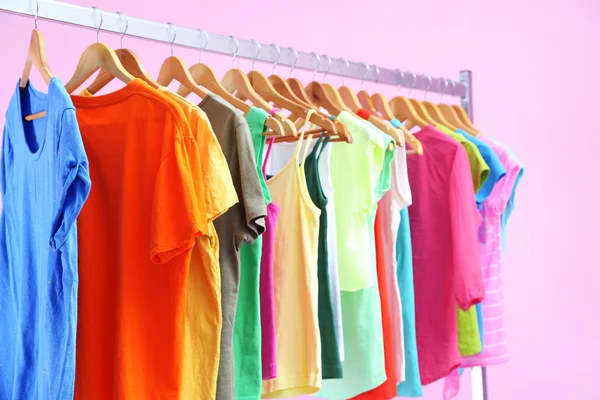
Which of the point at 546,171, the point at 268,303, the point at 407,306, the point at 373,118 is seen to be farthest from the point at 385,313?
the point at 546,171

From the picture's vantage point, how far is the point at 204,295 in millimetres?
1758

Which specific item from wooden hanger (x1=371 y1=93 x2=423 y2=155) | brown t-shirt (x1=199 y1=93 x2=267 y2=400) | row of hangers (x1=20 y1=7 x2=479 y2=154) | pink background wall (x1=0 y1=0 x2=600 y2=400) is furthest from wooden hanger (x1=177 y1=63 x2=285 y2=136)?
pink background wall (x1=0 y1=0 x2=600 y2=400)

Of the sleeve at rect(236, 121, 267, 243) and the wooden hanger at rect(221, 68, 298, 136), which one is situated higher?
the wooden hanger at rect(221, 68, 298, 136)

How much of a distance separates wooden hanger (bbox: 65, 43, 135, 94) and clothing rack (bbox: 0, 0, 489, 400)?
4.6 inches

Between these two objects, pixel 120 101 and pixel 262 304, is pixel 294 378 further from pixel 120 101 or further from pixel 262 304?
pixel 120 101

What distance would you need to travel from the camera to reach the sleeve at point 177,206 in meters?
1.64

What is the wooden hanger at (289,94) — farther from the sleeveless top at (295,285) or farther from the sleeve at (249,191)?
the sleeve at (249,191)

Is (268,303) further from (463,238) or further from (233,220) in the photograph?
(463,238)

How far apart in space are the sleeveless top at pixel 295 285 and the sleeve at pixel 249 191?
0.87 feet

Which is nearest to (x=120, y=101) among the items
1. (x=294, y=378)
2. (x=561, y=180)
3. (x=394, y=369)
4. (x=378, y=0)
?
(x=294, y=378)

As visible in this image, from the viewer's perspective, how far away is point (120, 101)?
1751mm

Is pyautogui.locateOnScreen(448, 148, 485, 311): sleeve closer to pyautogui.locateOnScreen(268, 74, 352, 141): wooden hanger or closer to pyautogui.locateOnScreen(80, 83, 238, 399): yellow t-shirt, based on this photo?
pyautogui.locateOnScreen(268, 74, 352, 141): wooden hanger

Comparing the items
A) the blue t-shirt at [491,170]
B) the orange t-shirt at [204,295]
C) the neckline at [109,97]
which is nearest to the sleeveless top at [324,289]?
the orange t-shirt at [204,295]

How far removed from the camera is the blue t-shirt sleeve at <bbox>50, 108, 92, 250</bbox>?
1.51 meters
